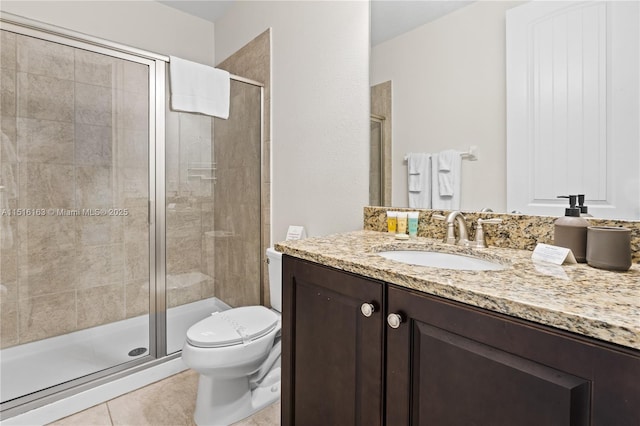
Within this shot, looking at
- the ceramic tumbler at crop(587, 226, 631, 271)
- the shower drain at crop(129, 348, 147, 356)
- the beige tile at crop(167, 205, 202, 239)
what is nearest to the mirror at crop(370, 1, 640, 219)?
the ceramic tumbler at crop(587, 226, 631, 271)

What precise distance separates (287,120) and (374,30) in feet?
2.38

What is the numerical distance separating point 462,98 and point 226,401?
1589mm

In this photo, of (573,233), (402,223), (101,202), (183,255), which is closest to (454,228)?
(402,223)

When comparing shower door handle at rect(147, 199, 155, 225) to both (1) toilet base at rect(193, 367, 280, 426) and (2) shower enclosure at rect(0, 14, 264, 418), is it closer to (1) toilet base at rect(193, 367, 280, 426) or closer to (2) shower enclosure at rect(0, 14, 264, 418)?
(2) shower enclosure at rect(0, 14, 264, 418)

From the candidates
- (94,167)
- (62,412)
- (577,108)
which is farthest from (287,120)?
(62,412)

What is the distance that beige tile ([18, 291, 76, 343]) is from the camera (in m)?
1.86

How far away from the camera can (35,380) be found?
1.59 m

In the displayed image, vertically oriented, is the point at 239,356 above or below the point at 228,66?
below

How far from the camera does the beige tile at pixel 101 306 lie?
201 centimetres

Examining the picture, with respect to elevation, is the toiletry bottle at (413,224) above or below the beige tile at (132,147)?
below

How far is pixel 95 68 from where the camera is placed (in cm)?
171

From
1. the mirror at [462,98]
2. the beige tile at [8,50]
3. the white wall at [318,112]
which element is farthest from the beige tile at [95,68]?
the mirror at [462,98]

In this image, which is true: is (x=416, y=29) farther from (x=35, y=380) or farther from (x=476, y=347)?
(x=35, y=380)

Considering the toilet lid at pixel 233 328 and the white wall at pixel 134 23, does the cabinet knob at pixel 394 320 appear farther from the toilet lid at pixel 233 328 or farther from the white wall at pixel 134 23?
the white wall at pixel 134 23
